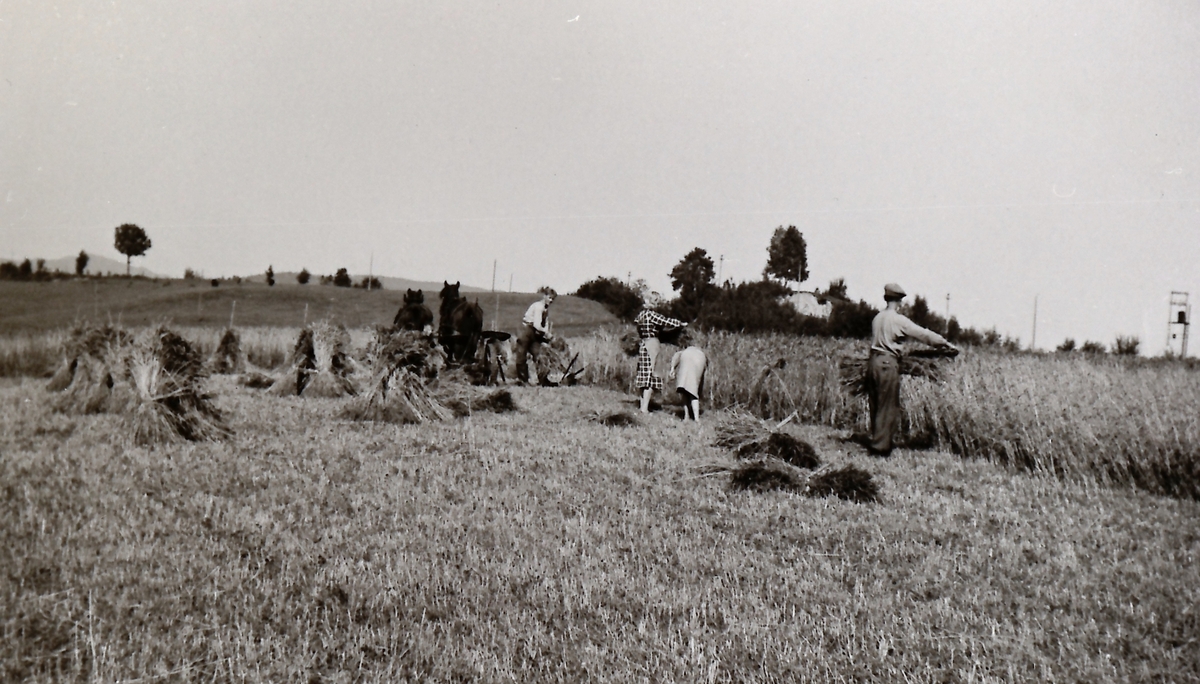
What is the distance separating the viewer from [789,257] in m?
87.9

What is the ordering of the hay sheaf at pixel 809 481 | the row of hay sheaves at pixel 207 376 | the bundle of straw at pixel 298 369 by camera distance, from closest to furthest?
the hay sheaf at pixel 809 481, the row of hay sheaves at pixel 207 376, the bundle of straw at pixel 298 369

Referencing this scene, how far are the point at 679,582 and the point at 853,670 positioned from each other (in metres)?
1.18

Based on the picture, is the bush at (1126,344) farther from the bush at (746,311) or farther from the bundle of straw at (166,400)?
the bundle of straw at (166,400)

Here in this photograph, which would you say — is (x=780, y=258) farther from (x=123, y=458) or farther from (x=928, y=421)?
(x=123, y=458)

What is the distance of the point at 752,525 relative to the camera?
17.2ft

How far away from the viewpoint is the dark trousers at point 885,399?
8.48 meters

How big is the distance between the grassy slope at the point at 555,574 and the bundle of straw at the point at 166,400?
57 cm

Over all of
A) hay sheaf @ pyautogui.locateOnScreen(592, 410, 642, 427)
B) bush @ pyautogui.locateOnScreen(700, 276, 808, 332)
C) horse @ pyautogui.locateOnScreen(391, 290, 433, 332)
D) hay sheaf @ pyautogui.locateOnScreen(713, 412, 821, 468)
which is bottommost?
hay sheaf @ pyautogui.locateOnScreen(592, 410, 642, 427)

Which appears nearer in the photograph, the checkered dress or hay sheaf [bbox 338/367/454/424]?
hay sheaf [bbox 338/367/454/424]

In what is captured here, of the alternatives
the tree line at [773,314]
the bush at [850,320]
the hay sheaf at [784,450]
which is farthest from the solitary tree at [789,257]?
the hay sheaf at [784,450]

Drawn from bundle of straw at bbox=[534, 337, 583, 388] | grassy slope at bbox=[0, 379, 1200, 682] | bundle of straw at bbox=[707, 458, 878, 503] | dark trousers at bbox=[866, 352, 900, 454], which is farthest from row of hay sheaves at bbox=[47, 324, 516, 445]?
dark trousers at bbox=[866, 352, 900, 454]

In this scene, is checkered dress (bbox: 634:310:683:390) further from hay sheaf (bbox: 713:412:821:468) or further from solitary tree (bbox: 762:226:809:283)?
solitary tree (bbox: 762:226:809:283)

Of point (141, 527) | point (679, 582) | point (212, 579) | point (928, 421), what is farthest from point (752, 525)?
point (928, 421)

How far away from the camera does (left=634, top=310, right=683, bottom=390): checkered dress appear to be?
11703 millimetres
